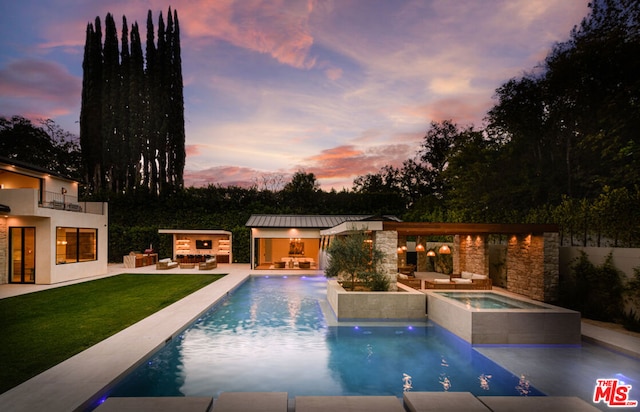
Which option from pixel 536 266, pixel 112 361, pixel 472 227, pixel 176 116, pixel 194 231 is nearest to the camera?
pixel 112 361

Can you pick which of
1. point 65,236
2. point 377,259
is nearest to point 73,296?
point 65,236

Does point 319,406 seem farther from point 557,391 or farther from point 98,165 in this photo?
point 98,165

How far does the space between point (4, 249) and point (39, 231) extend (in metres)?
1.82

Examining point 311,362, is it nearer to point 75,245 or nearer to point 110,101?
point 75,245

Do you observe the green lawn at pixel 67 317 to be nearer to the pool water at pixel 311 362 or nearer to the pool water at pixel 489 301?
the pool water at pixel 311 362

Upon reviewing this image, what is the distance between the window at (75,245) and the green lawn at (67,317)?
196 centimetres

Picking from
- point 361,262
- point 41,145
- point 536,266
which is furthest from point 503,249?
point 41,145

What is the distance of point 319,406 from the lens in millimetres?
4680

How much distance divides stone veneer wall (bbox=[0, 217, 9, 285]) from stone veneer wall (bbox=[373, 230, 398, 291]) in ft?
54.3

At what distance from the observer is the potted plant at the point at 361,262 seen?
1170cm

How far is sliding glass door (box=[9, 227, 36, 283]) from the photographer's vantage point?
1667 centimetres

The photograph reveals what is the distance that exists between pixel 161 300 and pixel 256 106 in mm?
13582

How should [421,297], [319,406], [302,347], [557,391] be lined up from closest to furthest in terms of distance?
[319,406] < [557,391] < [302,347] < [421,297]

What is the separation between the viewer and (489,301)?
958cm
